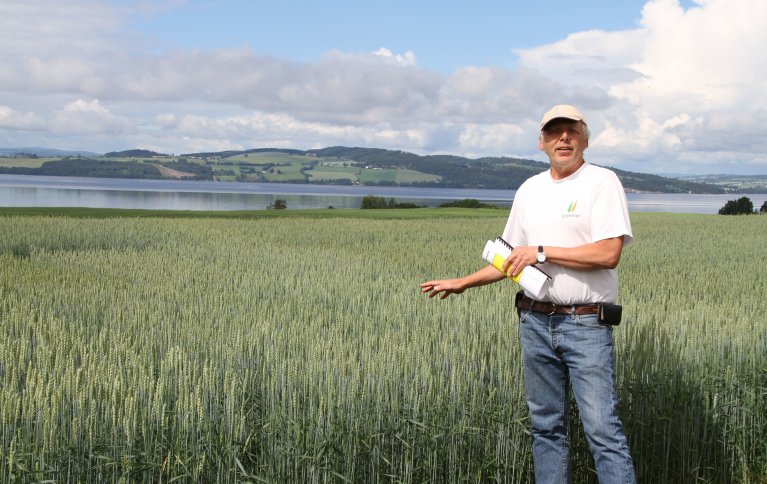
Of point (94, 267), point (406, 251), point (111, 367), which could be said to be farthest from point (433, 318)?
point (406, 251)

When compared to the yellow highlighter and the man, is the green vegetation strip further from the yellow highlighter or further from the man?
the man

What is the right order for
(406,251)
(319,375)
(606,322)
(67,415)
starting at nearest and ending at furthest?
(606,322) → (67,415) → (319,375) → (406,251)

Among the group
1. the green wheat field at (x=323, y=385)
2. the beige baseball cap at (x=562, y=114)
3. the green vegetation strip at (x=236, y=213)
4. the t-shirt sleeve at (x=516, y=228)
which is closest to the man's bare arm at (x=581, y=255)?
the t-shirt sleeve at (x=516, y=228)

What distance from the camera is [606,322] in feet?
12.9

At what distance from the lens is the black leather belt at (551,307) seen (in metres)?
3.96

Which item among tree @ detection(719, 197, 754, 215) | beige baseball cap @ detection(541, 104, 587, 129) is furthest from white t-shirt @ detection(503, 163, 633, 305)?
tree @ detection(719, 197, 754, 215)

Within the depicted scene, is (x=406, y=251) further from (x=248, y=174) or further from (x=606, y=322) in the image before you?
(x=248, y=174)

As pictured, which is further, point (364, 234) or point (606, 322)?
point (364, 234)

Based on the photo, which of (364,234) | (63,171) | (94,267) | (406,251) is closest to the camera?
(94,267)

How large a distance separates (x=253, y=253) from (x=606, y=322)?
41.1 ft

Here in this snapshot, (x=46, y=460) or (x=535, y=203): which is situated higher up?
(x=535, y=203)

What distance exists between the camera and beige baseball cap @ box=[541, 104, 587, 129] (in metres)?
3.94

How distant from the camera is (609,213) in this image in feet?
12.7

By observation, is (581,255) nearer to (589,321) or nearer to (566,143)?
(589,321)
